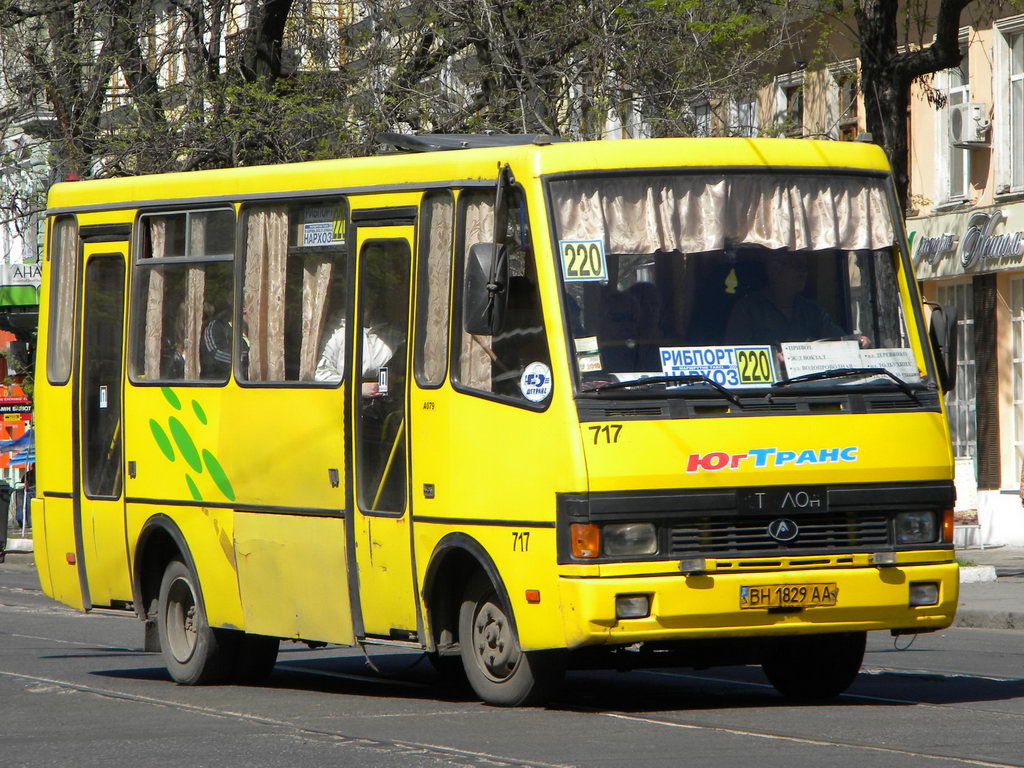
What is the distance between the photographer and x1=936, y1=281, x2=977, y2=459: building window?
91.1ft

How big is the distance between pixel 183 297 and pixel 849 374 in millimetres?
4455

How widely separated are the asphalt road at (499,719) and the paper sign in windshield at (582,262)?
2069mm

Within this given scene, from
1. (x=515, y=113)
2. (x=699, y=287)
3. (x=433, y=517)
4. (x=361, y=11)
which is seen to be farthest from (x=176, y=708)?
(x=361, y=11)

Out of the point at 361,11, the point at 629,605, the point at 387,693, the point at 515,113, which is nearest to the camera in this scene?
the point at 629,605

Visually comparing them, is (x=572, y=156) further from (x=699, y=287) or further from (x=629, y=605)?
(x=629, y=605)

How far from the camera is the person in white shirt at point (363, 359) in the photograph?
10.9 m

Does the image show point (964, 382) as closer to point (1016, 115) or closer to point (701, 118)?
point (1016, 115)

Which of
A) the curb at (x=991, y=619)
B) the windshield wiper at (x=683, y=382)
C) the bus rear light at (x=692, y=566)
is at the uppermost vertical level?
the windshield wiper at (x=683, y=382)

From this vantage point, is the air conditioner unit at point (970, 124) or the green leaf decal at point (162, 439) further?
the air conditioner unit at point (970, 124)

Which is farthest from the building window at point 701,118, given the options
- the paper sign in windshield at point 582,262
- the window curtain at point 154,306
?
the paper sign in windshield at point 582,262

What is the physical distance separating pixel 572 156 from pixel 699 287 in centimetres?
88

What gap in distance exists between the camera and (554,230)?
32.6 feet

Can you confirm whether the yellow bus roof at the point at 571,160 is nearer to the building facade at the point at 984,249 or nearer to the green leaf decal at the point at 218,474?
the green leaf decal at the point at 218,474

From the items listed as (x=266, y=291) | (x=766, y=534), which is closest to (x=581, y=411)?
(x=766, y=534)
